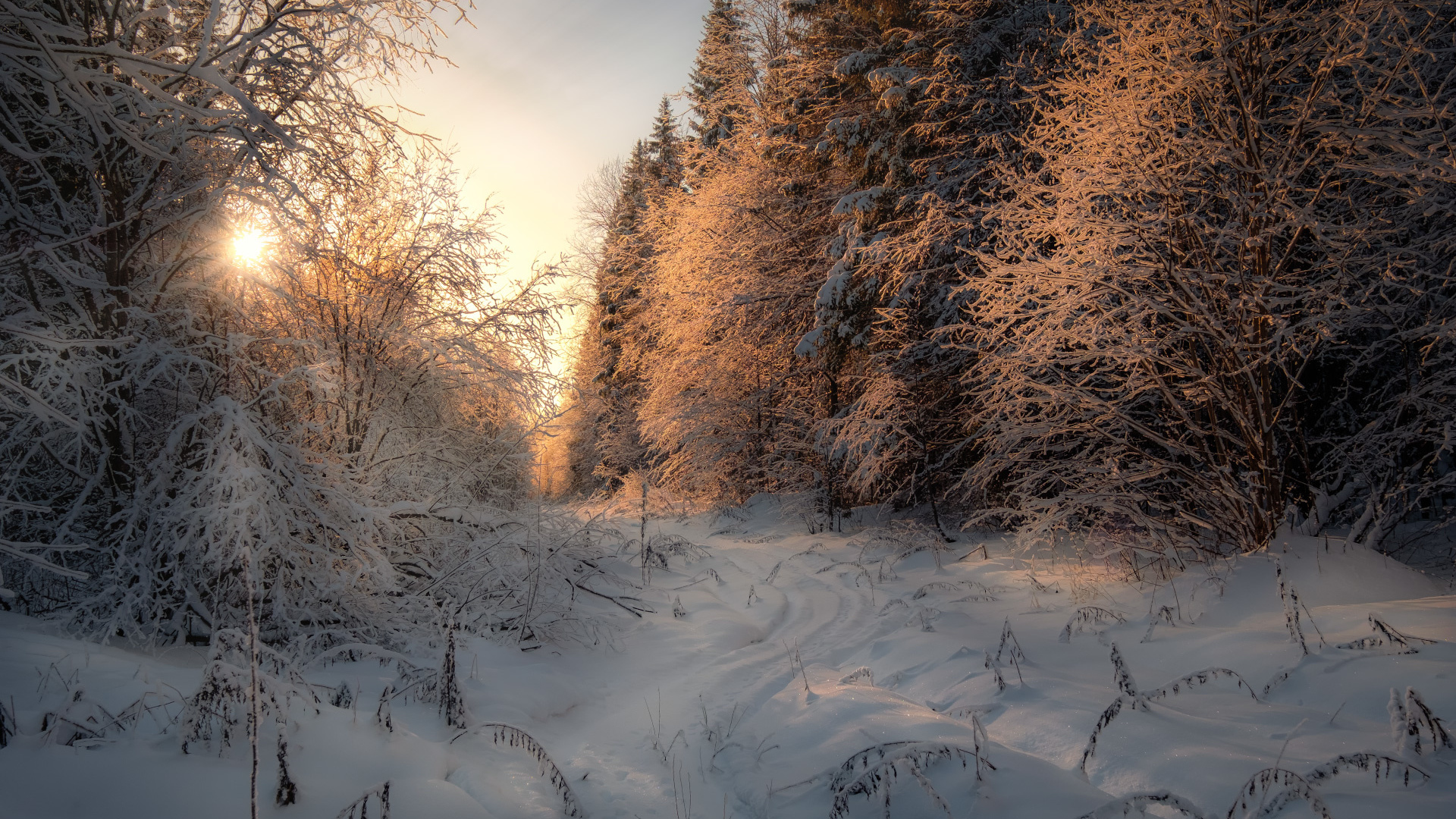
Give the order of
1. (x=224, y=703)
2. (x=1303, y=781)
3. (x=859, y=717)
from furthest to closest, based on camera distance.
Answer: (x=859, y=717) → (x=224, y=703) → (x=1303, y=781)

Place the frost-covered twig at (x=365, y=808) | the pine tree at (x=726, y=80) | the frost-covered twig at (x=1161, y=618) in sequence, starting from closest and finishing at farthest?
the frost-covered twig at (x=365, y=808)
the frost-covered twig at (x=1161, y=618)
the pine tree at (x=726, y=80)

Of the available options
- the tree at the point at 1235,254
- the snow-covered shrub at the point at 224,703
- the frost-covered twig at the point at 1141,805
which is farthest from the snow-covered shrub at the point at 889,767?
the tree at the point at 1235,254

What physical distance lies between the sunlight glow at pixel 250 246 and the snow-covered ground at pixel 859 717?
8.47ft

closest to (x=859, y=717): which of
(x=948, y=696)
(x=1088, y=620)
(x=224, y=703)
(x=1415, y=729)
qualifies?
(x=948, y=696)

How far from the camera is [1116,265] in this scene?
18.4 ft

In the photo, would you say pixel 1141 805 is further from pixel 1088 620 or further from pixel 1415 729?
pixel 1088 620

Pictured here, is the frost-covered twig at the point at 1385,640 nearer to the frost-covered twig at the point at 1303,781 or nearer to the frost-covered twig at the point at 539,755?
the frost-covered twig at the point at 1303,781

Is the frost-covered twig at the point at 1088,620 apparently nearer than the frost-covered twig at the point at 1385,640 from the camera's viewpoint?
No

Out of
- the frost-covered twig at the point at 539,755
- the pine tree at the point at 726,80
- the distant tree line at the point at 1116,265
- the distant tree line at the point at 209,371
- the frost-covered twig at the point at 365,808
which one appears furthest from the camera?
the pine tree at the point at 726,80

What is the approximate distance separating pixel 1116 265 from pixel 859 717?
467 cm

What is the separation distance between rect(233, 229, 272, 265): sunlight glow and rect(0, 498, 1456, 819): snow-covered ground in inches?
102

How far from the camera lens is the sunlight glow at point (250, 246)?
177 inches

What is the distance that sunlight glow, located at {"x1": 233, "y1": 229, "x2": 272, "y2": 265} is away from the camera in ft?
14.7

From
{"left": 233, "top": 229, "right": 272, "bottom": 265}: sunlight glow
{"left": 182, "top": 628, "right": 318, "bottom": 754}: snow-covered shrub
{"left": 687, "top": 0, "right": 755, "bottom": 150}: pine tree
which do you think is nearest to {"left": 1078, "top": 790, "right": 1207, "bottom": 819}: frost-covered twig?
{"left": 182, "top": 628, "right": 318, "bottom": 754}: snow-covered shrub
